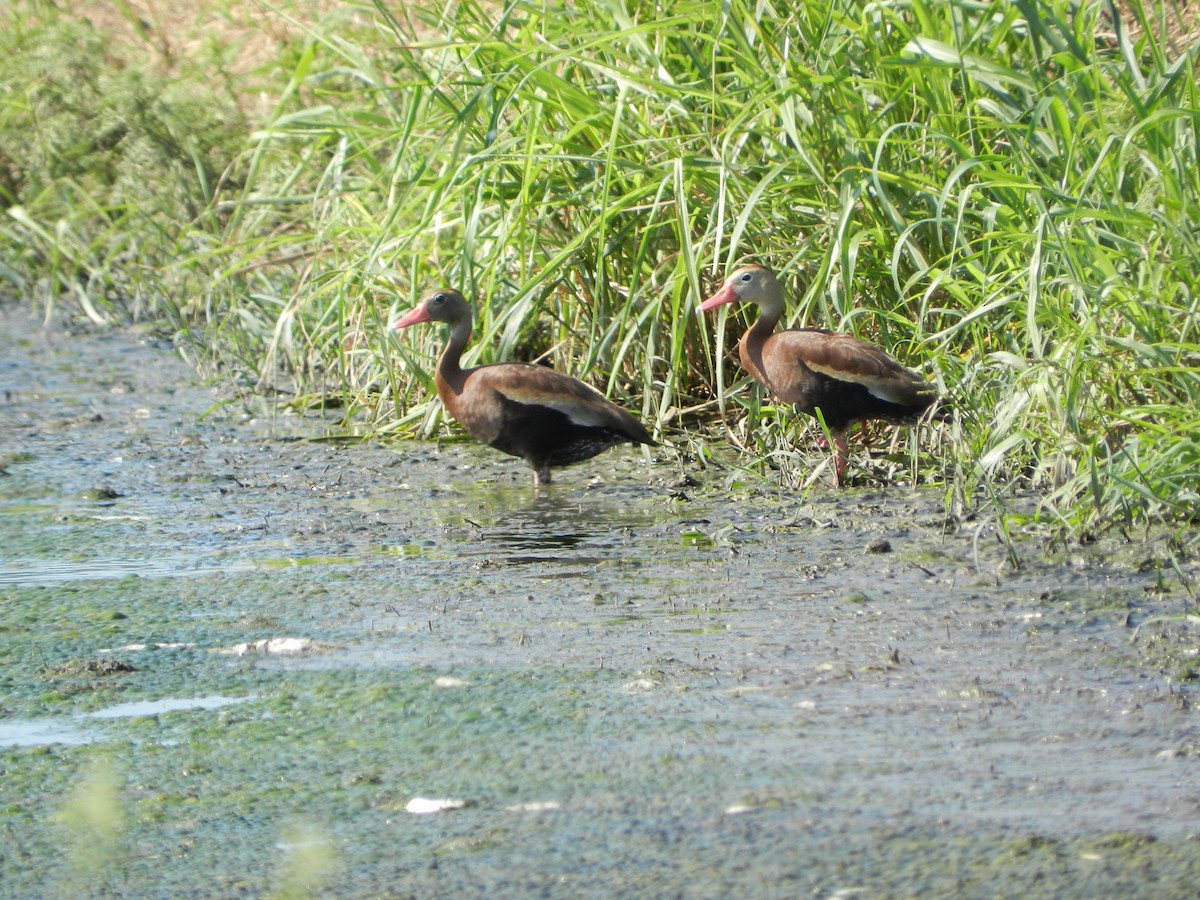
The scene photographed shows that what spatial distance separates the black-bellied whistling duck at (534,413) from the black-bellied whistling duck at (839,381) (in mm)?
592

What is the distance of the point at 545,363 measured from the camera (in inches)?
304

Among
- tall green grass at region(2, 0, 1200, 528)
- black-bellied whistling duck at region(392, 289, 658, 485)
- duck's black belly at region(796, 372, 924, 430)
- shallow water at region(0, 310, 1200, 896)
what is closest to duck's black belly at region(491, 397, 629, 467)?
black-bellied whistling duck at region(392, 289, 658, 485)

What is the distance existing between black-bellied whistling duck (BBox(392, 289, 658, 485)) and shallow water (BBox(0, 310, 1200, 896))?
0.20 metres

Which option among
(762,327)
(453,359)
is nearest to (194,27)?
(453,359)

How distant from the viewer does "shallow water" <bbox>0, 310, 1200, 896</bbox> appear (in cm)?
304

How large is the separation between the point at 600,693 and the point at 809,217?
315 cm

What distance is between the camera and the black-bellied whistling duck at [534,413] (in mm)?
6379

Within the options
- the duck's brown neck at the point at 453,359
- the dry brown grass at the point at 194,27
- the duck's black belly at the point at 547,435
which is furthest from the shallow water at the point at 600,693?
the dry brown grass at the point at 194,27

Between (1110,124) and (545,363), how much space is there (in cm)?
289

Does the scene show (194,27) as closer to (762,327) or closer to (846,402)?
(762,327)

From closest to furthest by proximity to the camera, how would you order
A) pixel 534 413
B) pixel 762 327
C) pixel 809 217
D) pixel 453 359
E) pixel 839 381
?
pixel 839 381
pixel 534 413
pixel 762 327
pixel 809 217
pixel 453 359

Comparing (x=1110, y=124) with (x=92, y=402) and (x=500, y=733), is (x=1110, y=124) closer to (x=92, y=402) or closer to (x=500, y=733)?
(x=500, y=733)

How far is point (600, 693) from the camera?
153 inches

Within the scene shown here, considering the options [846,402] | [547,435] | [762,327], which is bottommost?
[547,435]
